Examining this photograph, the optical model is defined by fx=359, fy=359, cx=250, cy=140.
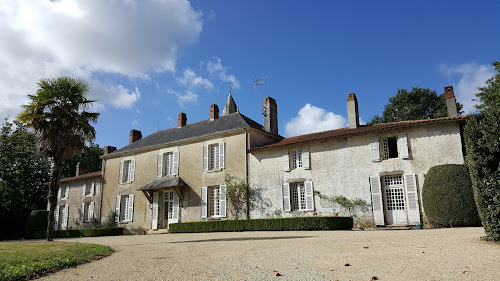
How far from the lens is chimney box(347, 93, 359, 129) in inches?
693

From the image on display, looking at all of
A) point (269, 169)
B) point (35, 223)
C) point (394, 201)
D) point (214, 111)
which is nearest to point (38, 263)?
point (269, 169)

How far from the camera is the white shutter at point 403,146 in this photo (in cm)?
1495

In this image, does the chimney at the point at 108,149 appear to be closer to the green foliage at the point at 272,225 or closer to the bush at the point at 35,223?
the bush at the point at 35,223

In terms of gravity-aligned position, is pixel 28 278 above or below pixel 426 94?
below

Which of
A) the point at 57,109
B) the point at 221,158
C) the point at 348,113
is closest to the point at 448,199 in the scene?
the point at 348,113

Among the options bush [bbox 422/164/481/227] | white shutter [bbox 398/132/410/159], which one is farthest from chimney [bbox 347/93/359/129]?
bush [bbox 422/164/481/227]

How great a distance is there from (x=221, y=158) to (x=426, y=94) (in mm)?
19732

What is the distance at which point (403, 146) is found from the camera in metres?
15.1

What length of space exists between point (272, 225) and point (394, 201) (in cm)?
524

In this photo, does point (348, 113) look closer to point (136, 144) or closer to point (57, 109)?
point (57, 109)

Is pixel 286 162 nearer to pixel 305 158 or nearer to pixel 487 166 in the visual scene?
pixel 305 158

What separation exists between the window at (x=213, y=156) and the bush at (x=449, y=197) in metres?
10.6

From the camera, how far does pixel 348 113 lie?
17.9 meters

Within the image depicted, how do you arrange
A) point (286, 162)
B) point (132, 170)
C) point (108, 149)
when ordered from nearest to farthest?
point (286, 162) < point (132, 170) < point (108, 149)
